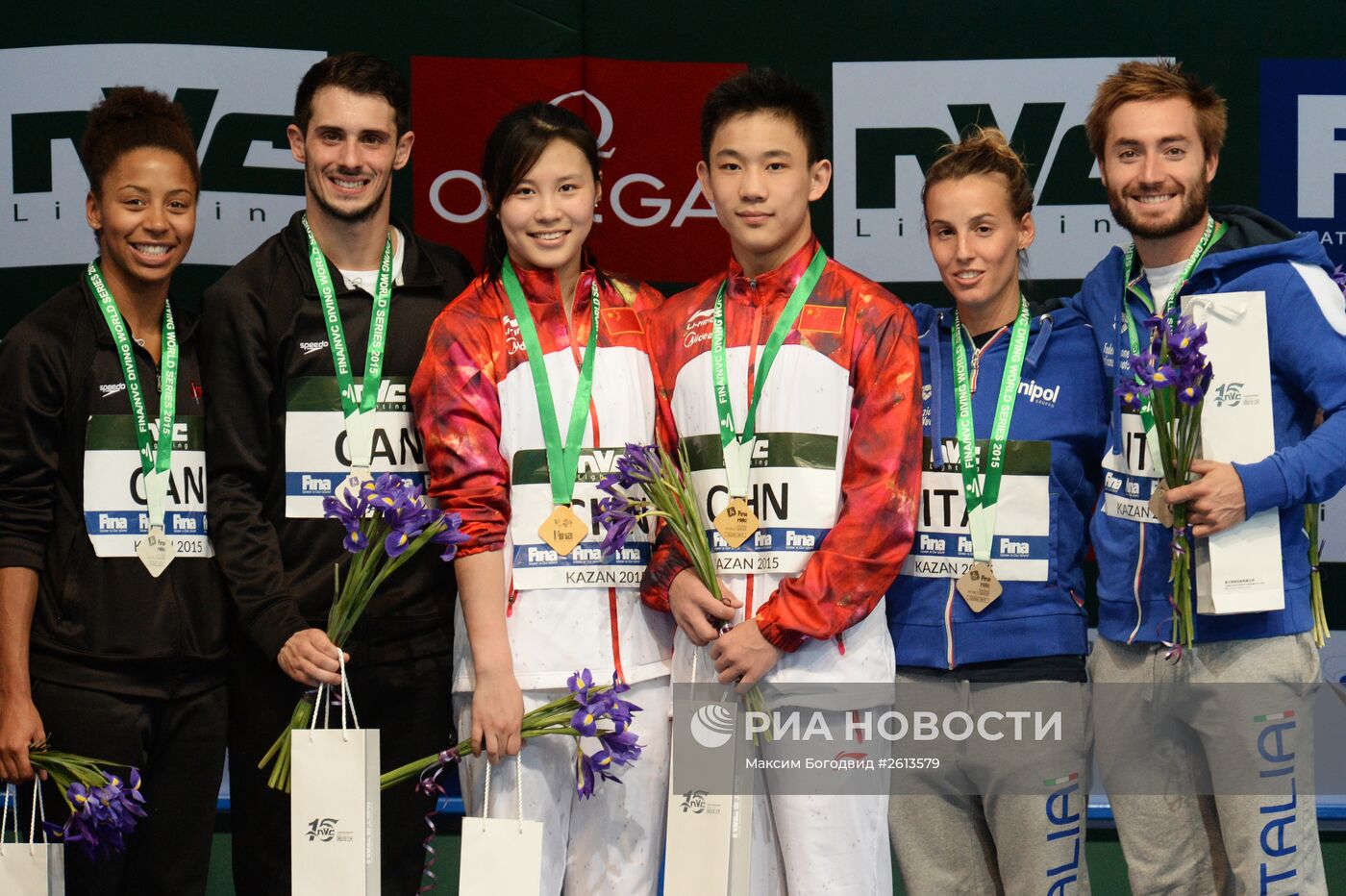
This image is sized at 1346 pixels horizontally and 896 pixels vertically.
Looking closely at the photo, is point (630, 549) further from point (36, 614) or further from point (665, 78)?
point (665, 78)

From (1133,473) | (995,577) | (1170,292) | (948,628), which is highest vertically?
(1170,292)

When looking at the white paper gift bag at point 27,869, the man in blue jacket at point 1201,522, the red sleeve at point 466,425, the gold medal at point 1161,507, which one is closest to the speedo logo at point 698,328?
the red sleeve at point 466,425

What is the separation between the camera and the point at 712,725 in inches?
117

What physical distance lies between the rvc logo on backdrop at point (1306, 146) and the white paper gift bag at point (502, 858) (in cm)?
302

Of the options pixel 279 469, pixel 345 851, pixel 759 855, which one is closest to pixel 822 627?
pixel 759 855

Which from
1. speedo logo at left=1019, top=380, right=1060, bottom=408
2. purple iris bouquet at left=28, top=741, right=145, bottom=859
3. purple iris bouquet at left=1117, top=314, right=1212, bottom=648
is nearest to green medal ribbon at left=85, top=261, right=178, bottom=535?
purple iris bouquet at left=28, top=741, right=145, bottom=859

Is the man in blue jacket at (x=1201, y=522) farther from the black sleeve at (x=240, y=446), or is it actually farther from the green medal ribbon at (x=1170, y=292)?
the black sleeve at (x=240, y=446)

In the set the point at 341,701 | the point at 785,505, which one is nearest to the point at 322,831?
the point at 341,701

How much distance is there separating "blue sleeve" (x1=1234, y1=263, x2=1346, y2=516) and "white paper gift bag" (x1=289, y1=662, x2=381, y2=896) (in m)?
1.79

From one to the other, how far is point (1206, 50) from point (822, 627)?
8.42ft

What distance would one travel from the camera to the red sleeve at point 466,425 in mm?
2990

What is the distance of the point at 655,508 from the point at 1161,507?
1.00 metres

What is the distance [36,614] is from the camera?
3.27m

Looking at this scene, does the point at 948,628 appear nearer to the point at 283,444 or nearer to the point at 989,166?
the point at 989,166
